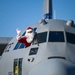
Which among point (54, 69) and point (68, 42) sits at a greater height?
point (68, 42)

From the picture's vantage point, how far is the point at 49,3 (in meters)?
Result: 17.9

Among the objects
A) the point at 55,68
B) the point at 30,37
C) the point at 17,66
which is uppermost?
the point at 30,37

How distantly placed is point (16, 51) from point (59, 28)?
6.98ft

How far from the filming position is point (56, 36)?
314 inches

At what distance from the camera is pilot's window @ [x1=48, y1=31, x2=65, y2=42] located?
25.5 ft

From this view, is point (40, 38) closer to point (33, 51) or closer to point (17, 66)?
point (33, 51)

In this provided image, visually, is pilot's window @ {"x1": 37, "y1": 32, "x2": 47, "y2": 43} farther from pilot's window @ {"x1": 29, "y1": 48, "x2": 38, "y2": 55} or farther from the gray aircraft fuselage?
pilot's window @ {"x1": 29, "y1": 48, "x2": 38, "y2": 55}

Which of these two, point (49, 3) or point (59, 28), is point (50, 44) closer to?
point (59, 28)

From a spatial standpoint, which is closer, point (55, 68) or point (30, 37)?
point (55, 68)

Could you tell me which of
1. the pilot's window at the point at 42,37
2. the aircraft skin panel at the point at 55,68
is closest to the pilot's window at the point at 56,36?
the pilot's window at the point at 42,37

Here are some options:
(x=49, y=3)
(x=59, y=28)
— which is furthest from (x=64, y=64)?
(x=49, y=3)

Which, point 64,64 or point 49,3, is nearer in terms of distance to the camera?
point 64,64

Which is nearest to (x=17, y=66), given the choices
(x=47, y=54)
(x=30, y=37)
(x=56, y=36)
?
(x=30, y=37)

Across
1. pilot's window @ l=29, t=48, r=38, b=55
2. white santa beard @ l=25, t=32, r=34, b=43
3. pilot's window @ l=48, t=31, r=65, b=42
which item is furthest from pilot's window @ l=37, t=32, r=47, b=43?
pilot's window @ l=29, t=48, r=38, b=55
